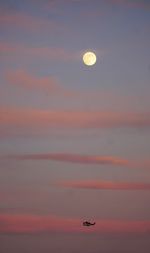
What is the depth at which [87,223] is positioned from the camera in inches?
5389

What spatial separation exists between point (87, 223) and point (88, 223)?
120 centimetres

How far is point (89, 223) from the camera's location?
139 metres

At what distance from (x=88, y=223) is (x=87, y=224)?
2035 mm

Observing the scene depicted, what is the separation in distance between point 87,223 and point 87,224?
0.88 meters

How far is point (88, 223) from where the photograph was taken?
453ft

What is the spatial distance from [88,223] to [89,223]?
57.0 inches

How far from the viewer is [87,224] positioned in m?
136

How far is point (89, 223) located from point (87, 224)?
3.47 meters

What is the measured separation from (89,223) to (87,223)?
2.64 meters
